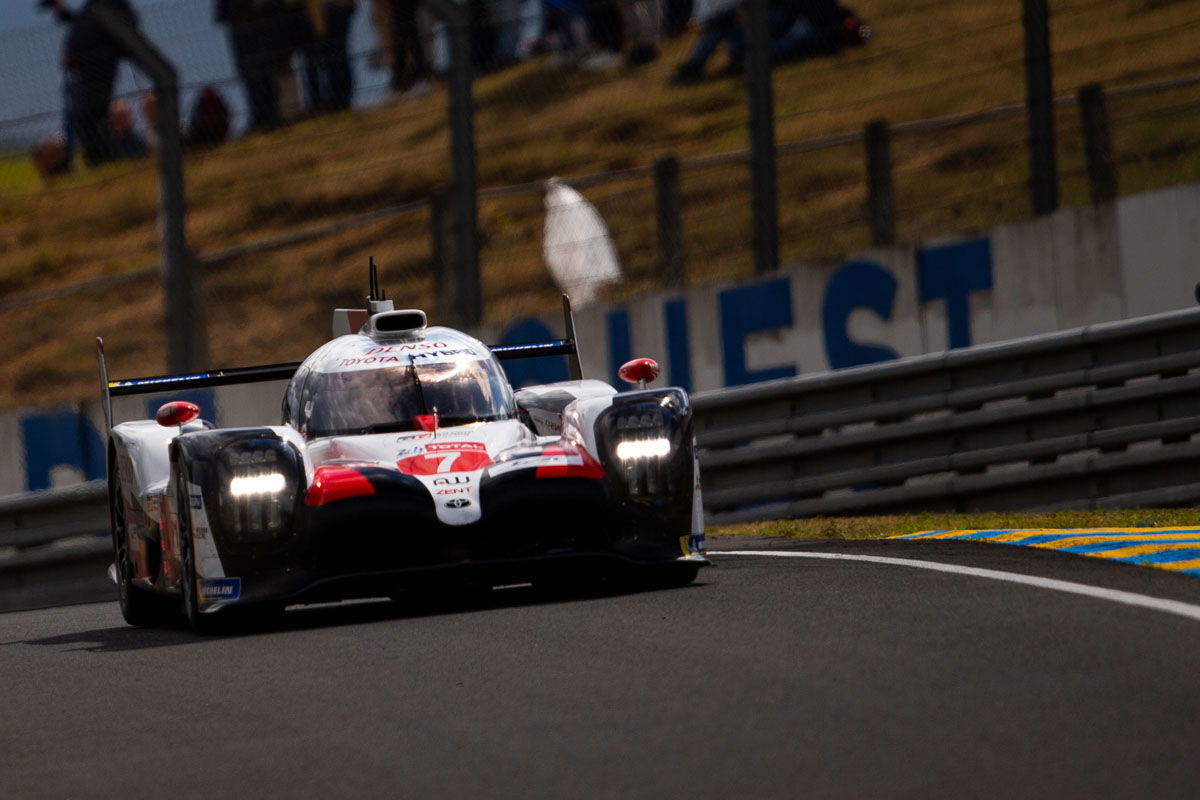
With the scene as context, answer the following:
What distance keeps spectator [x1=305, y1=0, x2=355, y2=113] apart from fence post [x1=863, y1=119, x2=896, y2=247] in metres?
3.89

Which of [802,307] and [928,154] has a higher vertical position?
[928,154]

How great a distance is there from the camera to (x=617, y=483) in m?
8.51

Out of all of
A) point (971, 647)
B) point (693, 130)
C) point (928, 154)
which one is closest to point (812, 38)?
point (928, 154)

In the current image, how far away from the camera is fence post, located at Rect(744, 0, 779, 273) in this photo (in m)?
14.3

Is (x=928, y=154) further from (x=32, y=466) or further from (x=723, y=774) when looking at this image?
(x=723, y=774)

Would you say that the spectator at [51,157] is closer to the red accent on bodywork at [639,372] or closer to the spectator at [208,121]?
the spectator at [208,121]

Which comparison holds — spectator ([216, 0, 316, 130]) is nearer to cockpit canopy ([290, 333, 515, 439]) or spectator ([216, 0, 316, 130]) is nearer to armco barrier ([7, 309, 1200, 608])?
armco barrier ([7, 309, 1200, 608])

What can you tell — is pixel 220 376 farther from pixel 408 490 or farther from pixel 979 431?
pixel 979 431

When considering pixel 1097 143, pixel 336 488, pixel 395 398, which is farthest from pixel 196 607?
pixel 1097 143

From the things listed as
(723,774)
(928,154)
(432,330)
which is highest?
(928,154)

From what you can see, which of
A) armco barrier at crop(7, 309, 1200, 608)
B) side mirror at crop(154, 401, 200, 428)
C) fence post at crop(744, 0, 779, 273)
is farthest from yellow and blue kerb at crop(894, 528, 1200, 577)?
fence post at crop(744, 0, 779, 273)

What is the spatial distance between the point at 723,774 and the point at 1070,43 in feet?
45.6

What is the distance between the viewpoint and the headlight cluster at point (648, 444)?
336 inches

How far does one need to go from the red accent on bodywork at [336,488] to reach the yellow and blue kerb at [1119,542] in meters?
2.67
